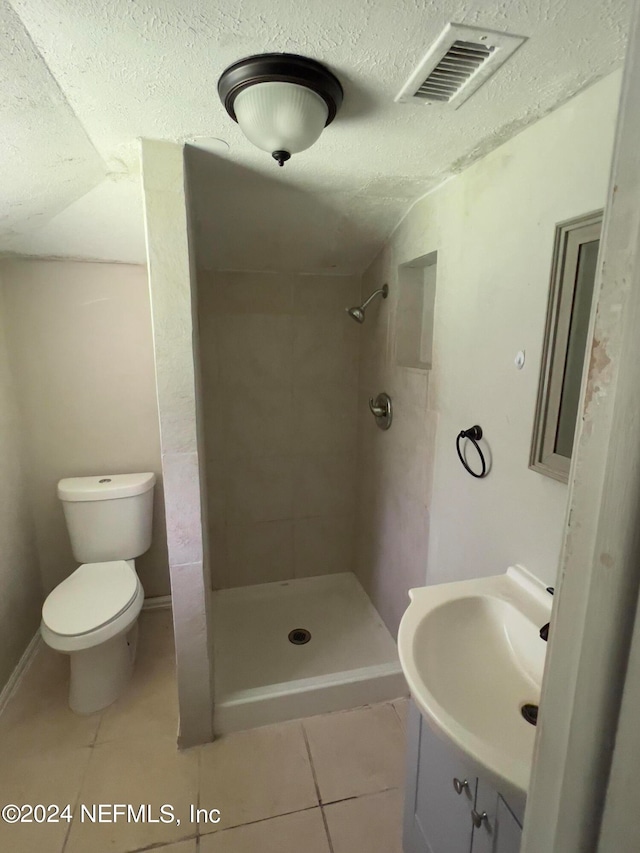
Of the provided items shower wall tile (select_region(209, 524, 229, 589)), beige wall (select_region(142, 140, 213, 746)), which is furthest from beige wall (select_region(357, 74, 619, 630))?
shower wall tile (select_region(209, 524, 229, 589))

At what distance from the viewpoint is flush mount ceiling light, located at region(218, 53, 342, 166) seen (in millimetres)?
853

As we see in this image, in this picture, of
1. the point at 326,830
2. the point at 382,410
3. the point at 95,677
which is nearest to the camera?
the point at 326,830

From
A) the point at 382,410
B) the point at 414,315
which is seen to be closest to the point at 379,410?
the point at 382,410

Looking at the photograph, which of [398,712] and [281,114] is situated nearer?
[281,114]

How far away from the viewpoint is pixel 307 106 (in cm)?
91

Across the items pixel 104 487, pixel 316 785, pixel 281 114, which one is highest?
pixel 281 114

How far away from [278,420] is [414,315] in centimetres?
94

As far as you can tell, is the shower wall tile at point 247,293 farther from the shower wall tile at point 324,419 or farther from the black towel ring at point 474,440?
the black towel ring at point 474,440

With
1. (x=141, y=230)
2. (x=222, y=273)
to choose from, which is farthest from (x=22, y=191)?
(x=222, y=273)

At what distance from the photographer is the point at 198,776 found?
1.49 meters

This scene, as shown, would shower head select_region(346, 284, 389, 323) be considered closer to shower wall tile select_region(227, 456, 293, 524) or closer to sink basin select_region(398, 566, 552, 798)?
shower wall tile select_region(227, 456, 293, 524)

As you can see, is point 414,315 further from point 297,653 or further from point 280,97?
point 297,653

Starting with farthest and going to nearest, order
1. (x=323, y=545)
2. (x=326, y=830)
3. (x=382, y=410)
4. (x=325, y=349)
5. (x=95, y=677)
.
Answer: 1. (x=323, y=545)
2. (x=325, y=349)
3. (x=382, y=410)
4. (x=95, y=677)
5. (x=326, y=830)

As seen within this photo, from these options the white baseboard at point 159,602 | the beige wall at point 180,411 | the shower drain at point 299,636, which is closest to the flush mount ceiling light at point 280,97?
the beige wall at point 180,411
